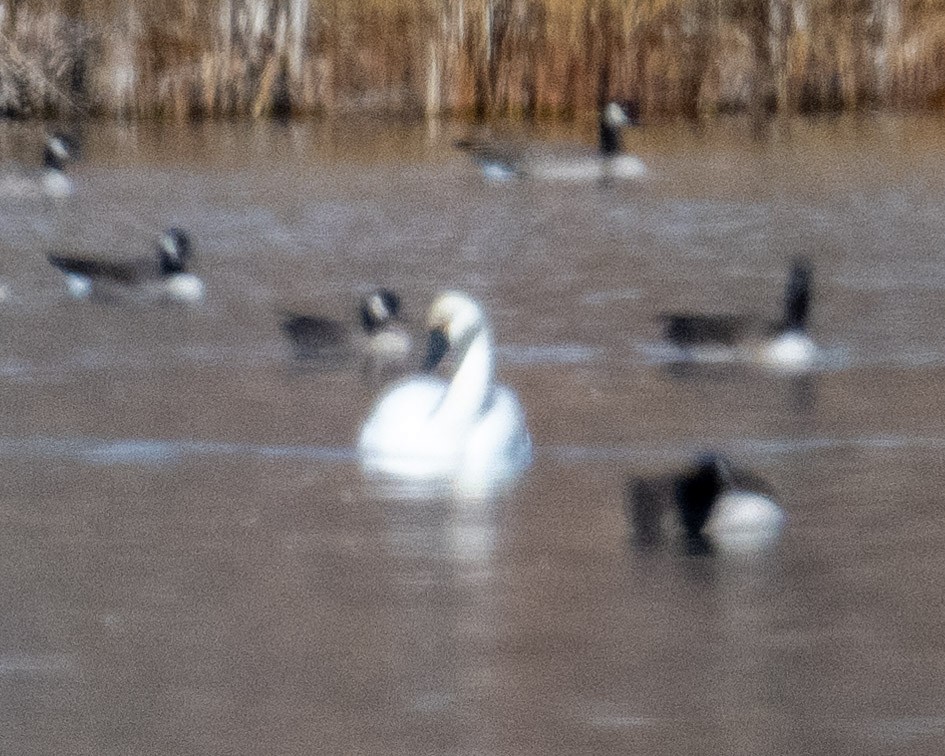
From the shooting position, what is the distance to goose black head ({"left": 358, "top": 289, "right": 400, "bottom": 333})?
342 inches

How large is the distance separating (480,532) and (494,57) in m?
13.8

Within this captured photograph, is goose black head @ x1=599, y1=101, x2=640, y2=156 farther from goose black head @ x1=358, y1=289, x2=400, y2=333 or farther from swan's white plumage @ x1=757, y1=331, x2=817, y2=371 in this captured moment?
swan's white plumage @ x1=757, y1=331, x2=817, y2=371

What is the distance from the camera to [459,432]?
6406 millimetres

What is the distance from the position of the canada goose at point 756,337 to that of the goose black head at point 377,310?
43.4 inches

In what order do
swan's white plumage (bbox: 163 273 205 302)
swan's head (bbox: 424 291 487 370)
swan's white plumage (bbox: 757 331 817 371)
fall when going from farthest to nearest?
swan's white plumage (bbox: 163 273 205 302)
swan's white plumage (bbox: 757 331 817 371)
swan's head (bbox: 424 291 487 370)

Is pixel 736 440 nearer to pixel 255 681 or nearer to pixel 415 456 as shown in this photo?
pixel 415 456

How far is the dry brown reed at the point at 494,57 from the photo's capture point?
63.4 ft

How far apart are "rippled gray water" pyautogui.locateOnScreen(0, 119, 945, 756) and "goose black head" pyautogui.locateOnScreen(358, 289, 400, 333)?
37cm

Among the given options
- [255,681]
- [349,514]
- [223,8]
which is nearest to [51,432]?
[349,514]

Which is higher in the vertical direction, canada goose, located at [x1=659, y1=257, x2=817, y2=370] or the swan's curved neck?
the swan's curved neck

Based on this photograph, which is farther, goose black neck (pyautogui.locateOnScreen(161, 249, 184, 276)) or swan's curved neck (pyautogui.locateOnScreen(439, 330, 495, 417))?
goose black neck (pyautogui.locateOnScreen(161, 249, 184, 276))

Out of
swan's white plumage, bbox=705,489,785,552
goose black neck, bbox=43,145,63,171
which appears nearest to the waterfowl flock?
swan's white plumage, bbox=705,489,785,552

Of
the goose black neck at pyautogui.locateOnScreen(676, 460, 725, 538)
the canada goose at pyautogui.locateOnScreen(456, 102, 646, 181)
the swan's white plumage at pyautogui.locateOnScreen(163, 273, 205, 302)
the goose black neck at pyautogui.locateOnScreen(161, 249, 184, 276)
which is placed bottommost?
the canada goose at pyautogui.locateOnScreen(456, 102, 646, 181)

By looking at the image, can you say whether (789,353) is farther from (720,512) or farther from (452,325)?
(720,512)
